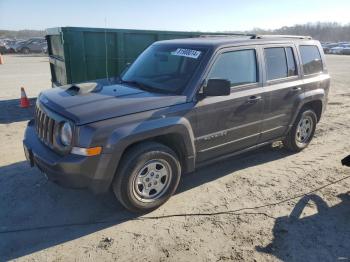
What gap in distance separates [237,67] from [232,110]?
0.59 meters

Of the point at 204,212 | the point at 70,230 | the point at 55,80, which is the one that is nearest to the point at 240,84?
the point at 204,212

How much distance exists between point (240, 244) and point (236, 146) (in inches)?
62.6

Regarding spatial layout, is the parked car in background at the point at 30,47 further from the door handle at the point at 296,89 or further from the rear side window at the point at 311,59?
the door handle at the point at 296,89

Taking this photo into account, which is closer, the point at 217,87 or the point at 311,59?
the point at 217,87

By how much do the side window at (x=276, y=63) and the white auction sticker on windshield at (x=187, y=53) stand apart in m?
1.16

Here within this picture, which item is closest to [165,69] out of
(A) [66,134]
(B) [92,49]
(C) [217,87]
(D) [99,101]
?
(C) [217,87]

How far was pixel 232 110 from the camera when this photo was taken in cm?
443

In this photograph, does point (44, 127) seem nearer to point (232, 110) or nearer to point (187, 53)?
point (187, 53)

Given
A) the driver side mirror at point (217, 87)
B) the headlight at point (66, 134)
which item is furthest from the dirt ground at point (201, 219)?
the driver side mirror at point (217, 87)

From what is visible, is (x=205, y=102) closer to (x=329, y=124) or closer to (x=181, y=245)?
(x=181, y=245)

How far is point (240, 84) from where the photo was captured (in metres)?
4.55

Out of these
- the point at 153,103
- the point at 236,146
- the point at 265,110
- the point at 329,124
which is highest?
the point at 153,103

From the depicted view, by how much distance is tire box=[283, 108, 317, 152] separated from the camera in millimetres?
5688

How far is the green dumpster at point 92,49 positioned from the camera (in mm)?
8062
